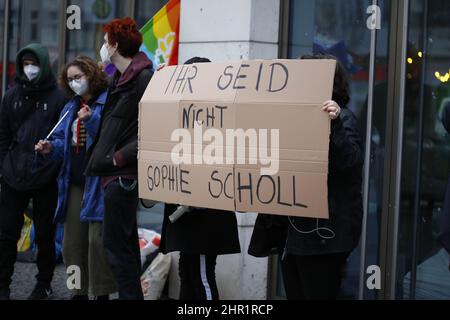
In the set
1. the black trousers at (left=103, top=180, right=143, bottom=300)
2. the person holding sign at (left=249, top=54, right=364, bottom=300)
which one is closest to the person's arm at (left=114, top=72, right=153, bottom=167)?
the black trousers at (left=103, top=180, right=143, bottom=300)

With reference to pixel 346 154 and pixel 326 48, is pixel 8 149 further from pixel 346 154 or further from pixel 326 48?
pixel 346 154

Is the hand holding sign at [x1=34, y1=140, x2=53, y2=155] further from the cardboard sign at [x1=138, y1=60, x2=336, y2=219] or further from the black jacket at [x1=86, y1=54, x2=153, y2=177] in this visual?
the cardboard sign at [x1=138, y1=60, x2=336, y2=219]

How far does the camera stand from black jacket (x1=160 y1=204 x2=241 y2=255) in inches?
215

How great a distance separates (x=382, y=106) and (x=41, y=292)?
285 centimetres

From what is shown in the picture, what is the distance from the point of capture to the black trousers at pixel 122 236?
5715 mm

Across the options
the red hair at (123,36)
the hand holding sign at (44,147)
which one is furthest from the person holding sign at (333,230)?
the hand holding sign at (44,147)

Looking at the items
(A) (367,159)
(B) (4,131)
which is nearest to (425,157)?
(A) (367,159)

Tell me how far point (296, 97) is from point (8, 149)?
321 centimetres

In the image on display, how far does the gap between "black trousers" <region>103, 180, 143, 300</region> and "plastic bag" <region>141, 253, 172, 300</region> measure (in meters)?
1.24

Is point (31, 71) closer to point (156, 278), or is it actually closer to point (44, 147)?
point (44, 147)

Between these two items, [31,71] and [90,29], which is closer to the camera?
[31,71]

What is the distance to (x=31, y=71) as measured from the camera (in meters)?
7.01

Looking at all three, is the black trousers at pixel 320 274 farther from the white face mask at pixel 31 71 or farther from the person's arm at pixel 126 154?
the white face mask at pixel 31 71
